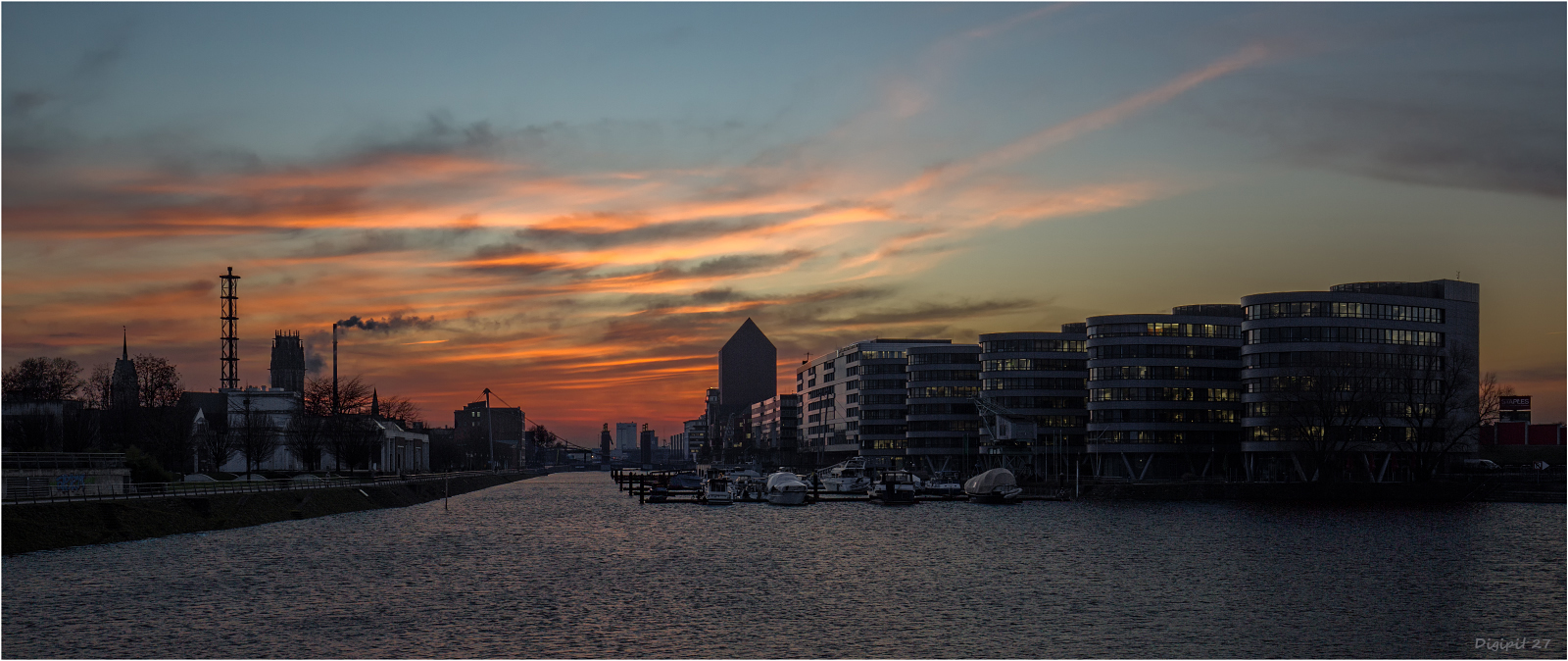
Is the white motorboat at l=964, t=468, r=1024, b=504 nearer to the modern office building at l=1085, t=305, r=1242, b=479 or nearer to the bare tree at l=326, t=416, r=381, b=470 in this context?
the modern office building at l=1085, t=305, r=1242, b=479

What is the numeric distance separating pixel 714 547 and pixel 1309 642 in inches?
1913

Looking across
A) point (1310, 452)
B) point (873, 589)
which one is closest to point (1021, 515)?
point (1310, 452)

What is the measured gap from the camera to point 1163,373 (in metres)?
193

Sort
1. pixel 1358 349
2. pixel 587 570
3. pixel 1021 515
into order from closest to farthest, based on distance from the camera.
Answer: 1. pixel 587 570
2. pixel 1021 515
3. pixel 1358 349

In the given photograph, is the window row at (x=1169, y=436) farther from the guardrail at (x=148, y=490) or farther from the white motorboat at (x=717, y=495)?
the guardrail at (x=148, y=490)

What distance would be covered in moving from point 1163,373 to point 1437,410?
137 ft

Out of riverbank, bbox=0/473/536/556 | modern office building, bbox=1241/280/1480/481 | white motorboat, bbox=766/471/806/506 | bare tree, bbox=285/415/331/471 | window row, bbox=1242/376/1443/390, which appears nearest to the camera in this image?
riverbank, bbox=0/473/536/556

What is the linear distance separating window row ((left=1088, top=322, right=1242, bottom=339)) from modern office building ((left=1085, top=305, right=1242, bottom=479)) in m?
0.15

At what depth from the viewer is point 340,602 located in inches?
2213

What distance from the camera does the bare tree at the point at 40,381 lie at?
172125 mm

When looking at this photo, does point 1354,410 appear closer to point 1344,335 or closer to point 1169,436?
point 1344,335

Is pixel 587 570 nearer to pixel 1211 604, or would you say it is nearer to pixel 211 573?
pixel 211 573

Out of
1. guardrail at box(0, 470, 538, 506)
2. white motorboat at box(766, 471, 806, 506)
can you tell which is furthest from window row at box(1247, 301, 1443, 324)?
guardrail at box(0, 470, 538, 506)

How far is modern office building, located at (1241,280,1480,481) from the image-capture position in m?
158
